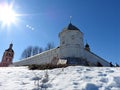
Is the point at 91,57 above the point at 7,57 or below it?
below

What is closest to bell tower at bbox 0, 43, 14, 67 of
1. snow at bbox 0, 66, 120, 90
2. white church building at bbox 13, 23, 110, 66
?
white church building at bbox 13, 23, 110, 66

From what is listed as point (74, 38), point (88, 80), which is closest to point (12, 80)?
point (88, 80)

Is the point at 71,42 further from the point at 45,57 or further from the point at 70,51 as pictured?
the point at 45,57

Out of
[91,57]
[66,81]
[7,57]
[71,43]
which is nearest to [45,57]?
[71,43]

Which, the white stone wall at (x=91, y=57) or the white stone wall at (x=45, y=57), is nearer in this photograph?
the white stone wall at (x=45, y=57)

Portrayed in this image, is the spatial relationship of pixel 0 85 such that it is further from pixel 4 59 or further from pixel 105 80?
pixel 4 59

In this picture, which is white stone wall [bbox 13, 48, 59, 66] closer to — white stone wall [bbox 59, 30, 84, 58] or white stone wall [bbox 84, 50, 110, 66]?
white stone wall [bbox 59, 30, 84, 58]

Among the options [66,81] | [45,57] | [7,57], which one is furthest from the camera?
[7,57]

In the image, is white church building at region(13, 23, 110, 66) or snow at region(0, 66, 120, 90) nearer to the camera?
snow at region(0, 66, 120, 90)

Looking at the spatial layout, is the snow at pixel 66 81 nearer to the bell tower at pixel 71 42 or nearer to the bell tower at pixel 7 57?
the bell tower at pixel 71 42

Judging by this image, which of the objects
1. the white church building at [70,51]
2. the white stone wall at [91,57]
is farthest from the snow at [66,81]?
the white stone wall at [91,57]

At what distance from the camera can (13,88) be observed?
244 inches

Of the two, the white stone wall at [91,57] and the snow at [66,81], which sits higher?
the white stone wall at [91,57]

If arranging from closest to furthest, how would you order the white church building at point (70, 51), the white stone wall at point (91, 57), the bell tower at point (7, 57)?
the white church building at point (70, 51) < the white stone wall at point (91, 57) < the bell tower at point (7, 57)
